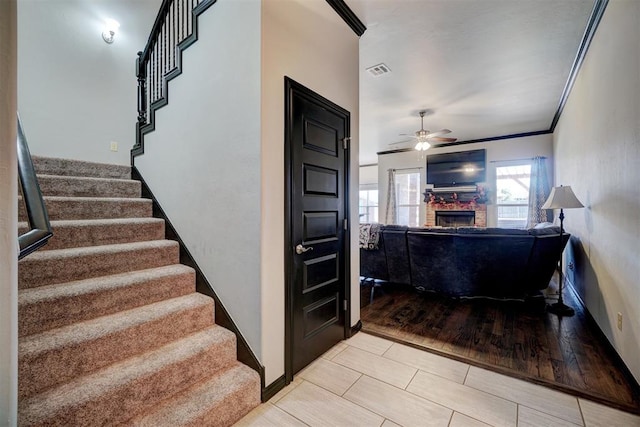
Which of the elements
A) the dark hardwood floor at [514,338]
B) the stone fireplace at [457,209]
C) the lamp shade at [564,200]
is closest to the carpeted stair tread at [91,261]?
the dark hardwood floor at [514,338]

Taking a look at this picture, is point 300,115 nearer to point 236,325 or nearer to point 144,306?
point 236,325

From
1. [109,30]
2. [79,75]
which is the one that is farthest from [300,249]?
[109,30]

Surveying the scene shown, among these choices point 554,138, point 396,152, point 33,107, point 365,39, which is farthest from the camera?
point 396,152

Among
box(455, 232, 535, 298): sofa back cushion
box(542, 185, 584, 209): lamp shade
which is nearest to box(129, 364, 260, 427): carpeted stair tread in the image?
box(455, 232, 535, 298): sofa back cushion

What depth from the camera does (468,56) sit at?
134 inches

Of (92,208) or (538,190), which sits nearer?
(92,208)

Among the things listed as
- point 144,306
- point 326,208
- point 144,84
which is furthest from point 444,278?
point 144,84

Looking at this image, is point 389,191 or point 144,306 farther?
point 389,191

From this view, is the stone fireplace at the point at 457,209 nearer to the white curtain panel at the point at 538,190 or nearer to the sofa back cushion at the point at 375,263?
the white curtain panel at the point at 538,190

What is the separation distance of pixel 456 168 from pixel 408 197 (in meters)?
1.53

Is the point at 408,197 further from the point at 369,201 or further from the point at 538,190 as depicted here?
the point at 538,190

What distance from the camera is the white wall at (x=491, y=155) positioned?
6438 mm

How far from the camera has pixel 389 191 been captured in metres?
8.45

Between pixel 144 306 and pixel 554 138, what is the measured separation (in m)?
7.88
